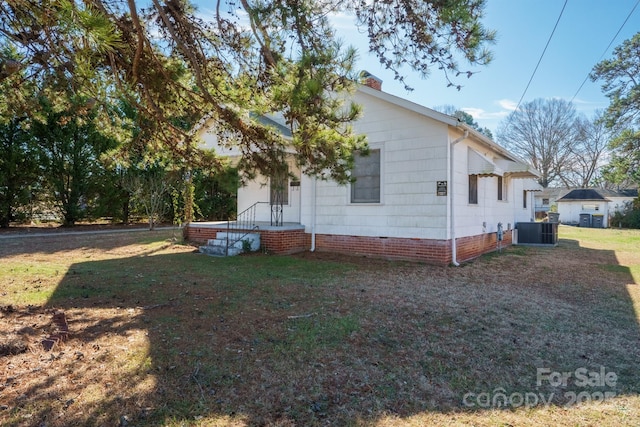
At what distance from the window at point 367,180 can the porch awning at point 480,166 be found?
242 cm

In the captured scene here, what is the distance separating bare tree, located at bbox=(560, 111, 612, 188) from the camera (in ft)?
118

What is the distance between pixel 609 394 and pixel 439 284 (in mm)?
3739

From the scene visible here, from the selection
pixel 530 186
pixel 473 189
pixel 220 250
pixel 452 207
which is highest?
pixel 530 186

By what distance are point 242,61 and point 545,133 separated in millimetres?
40893

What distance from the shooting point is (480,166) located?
9438 millimetres

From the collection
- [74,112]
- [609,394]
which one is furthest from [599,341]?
[74,112]

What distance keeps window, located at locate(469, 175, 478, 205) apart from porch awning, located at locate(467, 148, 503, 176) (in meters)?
0.52

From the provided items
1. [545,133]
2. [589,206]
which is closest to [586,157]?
[545,133]

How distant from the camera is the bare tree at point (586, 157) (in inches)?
1421

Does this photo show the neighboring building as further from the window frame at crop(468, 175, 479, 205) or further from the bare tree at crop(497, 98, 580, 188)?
the window frame at crop(468, 175, 479, 205)

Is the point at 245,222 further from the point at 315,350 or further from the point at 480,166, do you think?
the point at 315,350

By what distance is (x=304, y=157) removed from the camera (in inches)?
210

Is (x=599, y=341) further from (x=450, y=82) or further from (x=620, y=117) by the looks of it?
(x=620, y=117)

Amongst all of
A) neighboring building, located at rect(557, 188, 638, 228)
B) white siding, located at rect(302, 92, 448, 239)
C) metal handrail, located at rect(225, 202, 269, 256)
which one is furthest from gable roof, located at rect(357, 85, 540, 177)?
neighboring building, located at rect(557, 188, 638, 228)
